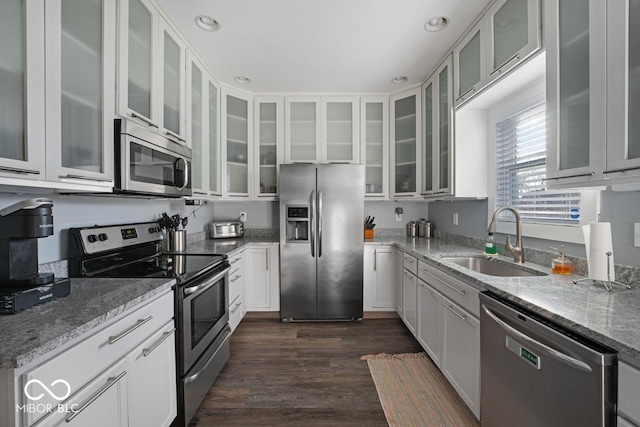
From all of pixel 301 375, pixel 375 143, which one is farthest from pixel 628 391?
pixel 375 143

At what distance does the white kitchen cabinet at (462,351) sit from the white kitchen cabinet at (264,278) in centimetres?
184

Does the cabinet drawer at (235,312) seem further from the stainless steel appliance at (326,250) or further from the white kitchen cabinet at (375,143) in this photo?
the white kitchen cabinet at (375,143)

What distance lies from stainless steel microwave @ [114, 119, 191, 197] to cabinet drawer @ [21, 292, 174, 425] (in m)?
0.66

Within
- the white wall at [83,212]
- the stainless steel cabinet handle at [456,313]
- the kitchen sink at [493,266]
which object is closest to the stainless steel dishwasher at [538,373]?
the stainless steel cabinet handle at [456,313]

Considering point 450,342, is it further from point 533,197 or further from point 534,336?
point 533,197

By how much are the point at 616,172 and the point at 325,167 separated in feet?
7.71

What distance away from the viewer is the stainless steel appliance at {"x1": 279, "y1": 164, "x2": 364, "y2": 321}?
3.17 meters

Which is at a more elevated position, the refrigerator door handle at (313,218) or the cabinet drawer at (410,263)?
the refrigerator door handle at (313,218)

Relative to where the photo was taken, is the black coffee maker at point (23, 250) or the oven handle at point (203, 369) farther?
the oven handle at point (203, 369)

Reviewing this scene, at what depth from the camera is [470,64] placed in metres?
2.18

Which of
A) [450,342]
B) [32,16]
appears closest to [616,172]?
[450,342]

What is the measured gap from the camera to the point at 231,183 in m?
3.37

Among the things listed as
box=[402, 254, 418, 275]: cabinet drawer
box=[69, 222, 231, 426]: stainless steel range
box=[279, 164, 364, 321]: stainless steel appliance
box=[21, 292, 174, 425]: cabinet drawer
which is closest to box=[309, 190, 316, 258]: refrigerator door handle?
box=[279, 164, 364, 321]: stainless steel appliance

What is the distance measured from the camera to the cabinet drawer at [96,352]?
81 cm
